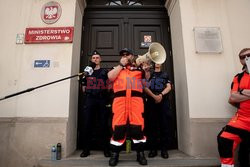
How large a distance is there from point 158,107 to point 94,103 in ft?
4.18

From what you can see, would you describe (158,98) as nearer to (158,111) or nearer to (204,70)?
(158,111)

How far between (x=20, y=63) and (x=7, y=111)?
3.40 ft

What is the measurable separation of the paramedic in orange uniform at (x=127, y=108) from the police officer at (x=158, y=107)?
0.47m

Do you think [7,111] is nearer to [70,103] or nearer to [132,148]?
[70,103]

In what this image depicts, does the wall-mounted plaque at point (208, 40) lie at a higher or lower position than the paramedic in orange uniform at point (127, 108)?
higher

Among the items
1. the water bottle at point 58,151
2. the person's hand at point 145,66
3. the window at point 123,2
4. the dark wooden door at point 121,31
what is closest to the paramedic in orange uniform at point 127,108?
the person's hand at point 145,66

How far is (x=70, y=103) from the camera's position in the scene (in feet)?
12.5

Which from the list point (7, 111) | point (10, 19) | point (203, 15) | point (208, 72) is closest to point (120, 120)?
point (208, 72)

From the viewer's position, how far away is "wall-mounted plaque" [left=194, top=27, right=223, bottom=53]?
3.94 m

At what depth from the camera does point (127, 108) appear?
3.01 metres

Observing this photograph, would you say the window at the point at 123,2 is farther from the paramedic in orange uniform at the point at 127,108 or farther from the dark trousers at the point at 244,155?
the dark trousers at the point at 244,155

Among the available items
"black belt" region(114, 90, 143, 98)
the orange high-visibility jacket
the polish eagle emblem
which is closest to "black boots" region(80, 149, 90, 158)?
the orange high-visibility jacket

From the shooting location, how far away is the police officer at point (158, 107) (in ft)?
11.5

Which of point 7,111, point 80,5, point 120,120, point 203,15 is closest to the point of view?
point 120,120
